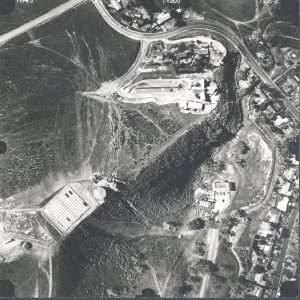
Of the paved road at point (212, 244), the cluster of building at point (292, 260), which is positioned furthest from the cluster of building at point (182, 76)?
the cluster of building at point (292, 260)

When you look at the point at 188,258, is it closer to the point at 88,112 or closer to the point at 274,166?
the point at 274,166

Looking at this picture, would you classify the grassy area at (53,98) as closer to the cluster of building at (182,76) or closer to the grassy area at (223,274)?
the cluster of building at (182,76)

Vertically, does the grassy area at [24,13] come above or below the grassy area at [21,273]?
above

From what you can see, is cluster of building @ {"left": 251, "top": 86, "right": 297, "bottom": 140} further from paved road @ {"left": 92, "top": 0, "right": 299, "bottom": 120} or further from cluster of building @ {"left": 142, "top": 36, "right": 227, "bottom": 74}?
cluster of building @ {"left": 142, "top": 36, "right": 227, "bottom": 74}

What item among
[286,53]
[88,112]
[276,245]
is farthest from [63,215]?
[286,53]

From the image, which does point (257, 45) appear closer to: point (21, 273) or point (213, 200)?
point (213, 200)

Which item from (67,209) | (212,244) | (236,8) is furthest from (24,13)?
(212,244)
